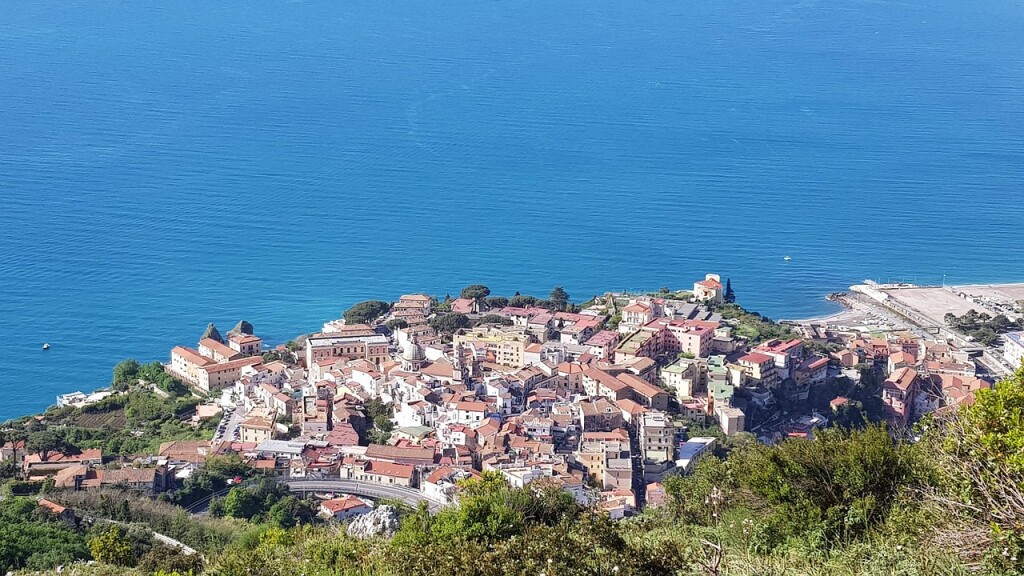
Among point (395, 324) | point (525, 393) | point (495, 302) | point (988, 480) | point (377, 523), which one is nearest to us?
point (988, 480)

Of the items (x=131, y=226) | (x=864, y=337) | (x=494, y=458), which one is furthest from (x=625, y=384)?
(x=131, y=226)

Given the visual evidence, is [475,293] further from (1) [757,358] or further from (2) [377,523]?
(2) [377,523]

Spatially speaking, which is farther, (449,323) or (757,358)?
(449,323)

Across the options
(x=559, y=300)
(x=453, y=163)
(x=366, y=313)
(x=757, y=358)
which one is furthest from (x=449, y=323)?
(x=453, y=163)

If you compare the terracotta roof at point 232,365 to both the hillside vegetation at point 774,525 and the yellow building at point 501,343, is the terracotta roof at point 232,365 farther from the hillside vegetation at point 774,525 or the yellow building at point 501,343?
the hillside vegetation at point 774,525

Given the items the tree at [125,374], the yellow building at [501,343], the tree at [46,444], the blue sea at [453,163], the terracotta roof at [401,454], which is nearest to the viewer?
the terracotta roof at [401,454]

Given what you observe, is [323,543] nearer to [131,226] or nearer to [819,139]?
[131,226]

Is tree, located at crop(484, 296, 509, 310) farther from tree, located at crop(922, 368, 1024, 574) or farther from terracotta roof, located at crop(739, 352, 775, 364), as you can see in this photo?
tree, located at crop(922, 368, 1024, 574)

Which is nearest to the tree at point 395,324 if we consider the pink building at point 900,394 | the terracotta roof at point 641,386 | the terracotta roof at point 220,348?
the terracotta roof at point 220,348
